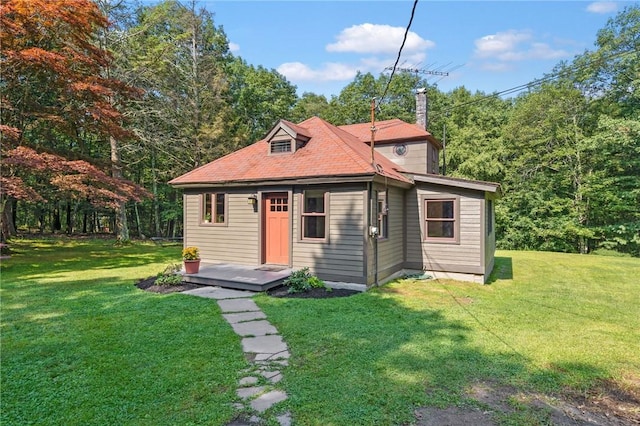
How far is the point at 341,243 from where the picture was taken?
8102 millimetres

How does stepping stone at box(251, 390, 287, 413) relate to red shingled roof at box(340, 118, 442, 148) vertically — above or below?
below

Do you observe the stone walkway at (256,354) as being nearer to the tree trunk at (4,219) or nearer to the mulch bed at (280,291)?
the mulch bed at (280,291)

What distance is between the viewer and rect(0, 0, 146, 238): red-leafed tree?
33.1 ft

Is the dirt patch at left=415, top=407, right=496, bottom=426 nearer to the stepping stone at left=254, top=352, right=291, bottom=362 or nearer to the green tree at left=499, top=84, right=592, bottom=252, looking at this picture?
the stepping stone at left=254, top=352, right=291, bottom=362

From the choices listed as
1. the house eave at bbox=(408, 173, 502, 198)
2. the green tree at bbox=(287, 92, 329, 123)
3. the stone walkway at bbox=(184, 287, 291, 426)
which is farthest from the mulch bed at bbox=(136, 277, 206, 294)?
the green tree at bbox=(287, 92, 329, 123)

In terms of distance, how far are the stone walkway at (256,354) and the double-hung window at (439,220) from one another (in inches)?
215

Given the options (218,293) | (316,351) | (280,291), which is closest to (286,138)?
(280,291)

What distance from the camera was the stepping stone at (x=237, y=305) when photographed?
610 cm

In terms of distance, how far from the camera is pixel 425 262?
9.84m

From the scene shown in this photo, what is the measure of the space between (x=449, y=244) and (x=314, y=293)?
4.32 meters

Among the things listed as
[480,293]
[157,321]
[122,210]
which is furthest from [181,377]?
[122,210]

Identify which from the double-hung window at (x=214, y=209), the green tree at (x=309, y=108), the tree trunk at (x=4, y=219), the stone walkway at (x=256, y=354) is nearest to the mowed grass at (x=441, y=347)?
the stone walkway at (x=256, y=354)

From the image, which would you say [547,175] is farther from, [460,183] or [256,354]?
[256,354]

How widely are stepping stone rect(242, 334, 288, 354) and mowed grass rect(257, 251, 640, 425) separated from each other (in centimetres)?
15
